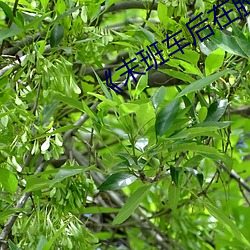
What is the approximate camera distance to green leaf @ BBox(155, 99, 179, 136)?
74 cm

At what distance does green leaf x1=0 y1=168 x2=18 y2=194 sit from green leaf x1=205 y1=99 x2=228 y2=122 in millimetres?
249

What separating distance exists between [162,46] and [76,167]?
21 centimetres

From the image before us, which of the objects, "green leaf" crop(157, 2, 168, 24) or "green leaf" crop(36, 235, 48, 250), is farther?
"green leaf" crop(157, 2, 168, 24)

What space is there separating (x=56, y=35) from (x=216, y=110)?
0.73 feet

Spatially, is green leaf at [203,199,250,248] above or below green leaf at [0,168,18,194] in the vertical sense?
below

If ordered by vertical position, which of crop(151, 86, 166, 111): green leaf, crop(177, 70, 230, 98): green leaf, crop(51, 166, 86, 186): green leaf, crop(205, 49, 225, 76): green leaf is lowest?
crop(51, 166, 86, 186): green leaf

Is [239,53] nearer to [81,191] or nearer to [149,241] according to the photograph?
[81,191]

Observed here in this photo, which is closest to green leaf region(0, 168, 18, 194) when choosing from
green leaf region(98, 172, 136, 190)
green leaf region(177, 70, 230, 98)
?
green leaf region(98, 172, 136, 190)

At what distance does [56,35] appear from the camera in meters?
0.83

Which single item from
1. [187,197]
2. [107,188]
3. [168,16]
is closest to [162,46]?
[168,16]

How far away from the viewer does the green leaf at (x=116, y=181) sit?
30.5 inches

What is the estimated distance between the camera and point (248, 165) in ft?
4.63

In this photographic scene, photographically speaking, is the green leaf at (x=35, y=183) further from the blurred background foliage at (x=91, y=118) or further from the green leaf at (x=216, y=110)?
the green leaf at (x=216, y=110)

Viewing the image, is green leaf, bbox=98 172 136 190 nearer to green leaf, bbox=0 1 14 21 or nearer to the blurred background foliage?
the blurred background foliage
